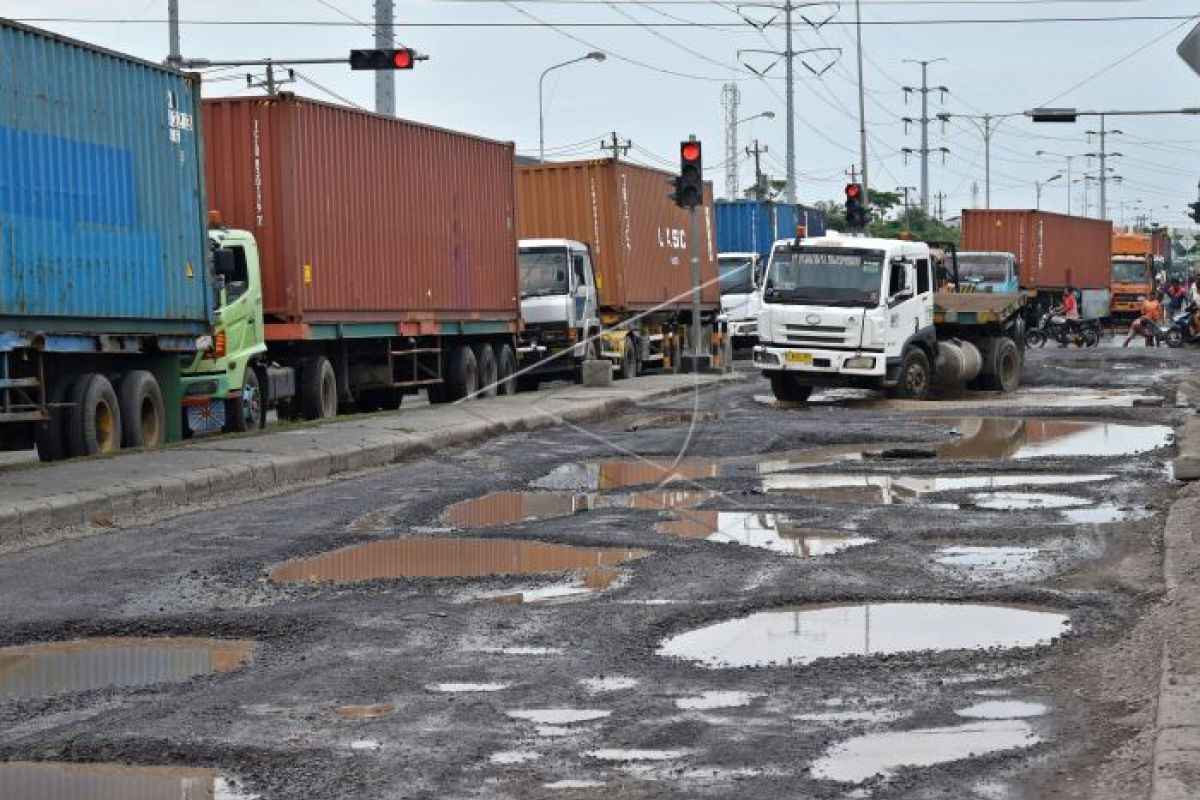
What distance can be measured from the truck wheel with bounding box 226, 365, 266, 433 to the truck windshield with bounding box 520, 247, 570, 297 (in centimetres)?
1115

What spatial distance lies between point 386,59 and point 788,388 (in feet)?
28.0

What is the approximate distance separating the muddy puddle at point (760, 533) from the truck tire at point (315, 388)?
11.8 meters

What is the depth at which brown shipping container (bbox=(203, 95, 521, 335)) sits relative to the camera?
24.2 m

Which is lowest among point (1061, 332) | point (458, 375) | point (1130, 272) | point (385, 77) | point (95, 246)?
point (1061, 332)

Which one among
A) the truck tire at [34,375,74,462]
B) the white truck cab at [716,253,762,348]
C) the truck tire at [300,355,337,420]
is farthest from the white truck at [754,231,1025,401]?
the white truck cab at [716,253,762,348]

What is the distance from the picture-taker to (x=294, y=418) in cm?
2519

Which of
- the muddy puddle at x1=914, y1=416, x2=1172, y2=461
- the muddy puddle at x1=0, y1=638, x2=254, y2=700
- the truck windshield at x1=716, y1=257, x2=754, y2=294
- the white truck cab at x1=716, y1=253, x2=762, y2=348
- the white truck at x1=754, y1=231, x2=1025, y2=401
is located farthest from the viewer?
the truck windshield at x1=716, y1=257, x2=754, y2=294

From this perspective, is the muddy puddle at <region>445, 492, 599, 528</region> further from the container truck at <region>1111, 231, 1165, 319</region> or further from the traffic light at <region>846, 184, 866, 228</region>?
the container truck at <region>1111, 231, 1165, 319</region>

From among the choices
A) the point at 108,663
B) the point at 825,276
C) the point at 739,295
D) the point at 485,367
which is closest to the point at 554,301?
the point at 485,367

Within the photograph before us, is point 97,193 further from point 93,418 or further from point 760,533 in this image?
point 760,533

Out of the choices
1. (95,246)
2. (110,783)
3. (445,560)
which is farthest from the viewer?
(95,246)

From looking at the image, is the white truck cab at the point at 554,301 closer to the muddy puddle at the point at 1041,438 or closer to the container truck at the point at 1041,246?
the muddy puddle at the point at 1041,438

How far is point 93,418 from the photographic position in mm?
18531

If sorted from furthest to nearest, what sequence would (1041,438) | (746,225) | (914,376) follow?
(746,225), (914,376), (1041,438)
